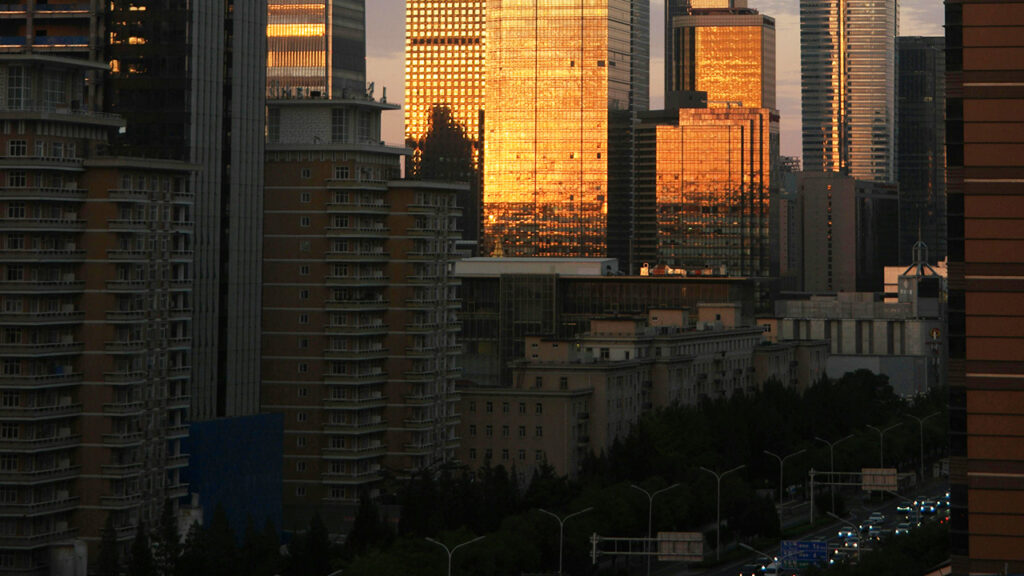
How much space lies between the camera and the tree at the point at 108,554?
131m

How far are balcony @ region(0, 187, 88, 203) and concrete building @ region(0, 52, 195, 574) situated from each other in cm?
15

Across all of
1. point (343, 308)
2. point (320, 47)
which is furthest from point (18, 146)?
point (320, 47)

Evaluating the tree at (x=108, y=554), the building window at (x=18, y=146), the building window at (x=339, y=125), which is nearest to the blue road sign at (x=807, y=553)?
the tree at (x=108, y=554)

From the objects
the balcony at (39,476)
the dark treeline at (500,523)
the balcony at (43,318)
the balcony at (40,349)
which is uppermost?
the balcony at (43,318)

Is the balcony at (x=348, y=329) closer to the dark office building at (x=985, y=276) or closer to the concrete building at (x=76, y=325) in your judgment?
the concrete building at (x=76, y=325)

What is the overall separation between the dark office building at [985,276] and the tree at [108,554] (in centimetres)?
5727

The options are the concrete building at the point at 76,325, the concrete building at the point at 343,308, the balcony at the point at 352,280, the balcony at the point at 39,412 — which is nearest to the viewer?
the balcony at the point at 39,412

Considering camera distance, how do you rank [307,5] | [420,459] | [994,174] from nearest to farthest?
[994,174] < [420,459] < [307,5]

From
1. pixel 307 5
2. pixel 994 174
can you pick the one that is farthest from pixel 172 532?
pixel 307 5

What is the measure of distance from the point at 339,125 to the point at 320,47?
18138 mm

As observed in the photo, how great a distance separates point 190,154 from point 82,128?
20.9 metres

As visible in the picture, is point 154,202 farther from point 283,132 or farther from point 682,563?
point 682,563

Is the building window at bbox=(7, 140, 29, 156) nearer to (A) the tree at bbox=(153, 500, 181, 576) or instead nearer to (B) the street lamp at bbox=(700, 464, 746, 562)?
(A) the tree at bbox=(153, 500, 181, 576)

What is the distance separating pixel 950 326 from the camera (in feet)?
362
